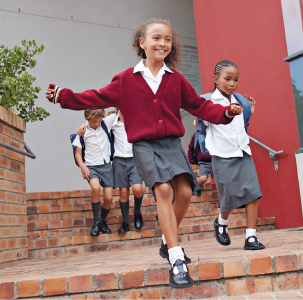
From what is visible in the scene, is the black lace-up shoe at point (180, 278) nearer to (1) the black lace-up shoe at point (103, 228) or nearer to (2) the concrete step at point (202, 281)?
(2) the concrete step at point (202, 281)

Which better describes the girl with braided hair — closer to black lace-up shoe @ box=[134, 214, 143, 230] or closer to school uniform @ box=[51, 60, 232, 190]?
school uniform @ box=[51, 60, 232, 190]

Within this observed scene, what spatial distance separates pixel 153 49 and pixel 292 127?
304cm

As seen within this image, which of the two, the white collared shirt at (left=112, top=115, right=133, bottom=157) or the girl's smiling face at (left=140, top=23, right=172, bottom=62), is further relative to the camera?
the white collared shirt at (left=112, top=115, right=133, bottom=157)

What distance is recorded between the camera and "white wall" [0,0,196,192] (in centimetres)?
708

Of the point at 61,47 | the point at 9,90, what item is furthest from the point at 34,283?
the point at 61,47

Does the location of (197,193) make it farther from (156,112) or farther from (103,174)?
(156,112)

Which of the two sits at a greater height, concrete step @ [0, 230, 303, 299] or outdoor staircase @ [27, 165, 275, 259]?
outdoor staircase @ [27, 165, 275, 259]

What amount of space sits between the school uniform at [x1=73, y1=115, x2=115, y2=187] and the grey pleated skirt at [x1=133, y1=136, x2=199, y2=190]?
239 centimetres

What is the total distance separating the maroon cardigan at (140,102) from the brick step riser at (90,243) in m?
2.28

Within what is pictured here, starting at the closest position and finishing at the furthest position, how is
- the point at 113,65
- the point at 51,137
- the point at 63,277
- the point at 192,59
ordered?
1. the point at 63,277
2. the point at 51,137
3. the point at 113,65
4. the point at 192,59

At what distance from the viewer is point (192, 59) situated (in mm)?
8914

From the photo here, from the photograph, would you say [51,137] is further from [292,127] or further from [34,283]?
[34,283]

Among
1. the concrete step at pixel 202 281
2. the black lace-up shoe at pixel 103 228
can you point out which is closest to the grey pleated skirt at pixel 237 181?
the concrete step at pixel 202 281

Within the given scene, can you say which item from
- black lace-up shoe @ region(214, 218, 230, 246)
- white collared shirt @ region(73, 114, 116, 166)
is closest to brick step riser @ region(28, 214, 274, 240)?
white collared shirt @ region(73, 114, 116, 166)
